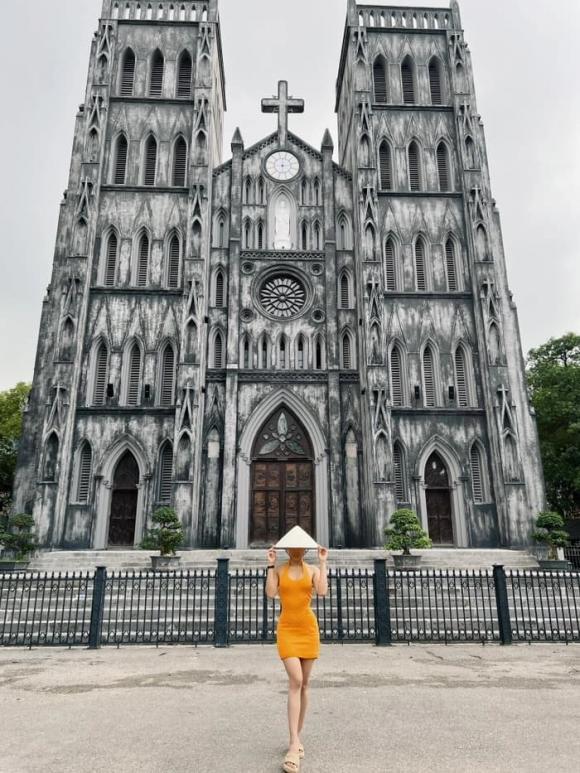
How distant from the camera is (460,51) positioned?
82.0ft

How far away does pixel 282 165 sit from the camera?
24469mm

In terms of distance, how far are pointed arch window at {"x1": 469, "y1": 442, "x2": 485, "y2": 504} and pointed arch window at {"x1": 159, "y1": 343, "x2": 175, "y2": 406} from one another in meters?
11.1

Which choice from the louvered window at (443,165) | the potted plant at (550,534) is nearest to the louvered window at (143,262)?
the louvered window at (443,165)

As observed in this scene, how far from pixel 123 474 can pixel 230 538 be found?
454 centimetres

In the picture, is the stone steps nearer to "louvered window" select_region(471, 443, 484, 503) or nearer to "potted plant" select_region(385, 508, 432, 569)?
"potted plant" select_region(385, 508, 432, 569)

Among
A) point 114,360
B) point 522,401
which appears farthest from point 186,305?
point 522,401

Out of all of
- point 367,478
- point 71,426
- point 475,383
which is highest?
point 475,383

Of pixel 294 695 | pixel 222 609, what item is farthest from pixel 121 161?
pixel 294 695

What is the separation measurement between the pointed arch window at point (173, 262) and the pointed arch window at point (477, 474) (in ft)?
42.2

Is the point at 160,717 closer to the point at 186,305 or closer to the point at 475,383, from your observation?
the point at 186,305

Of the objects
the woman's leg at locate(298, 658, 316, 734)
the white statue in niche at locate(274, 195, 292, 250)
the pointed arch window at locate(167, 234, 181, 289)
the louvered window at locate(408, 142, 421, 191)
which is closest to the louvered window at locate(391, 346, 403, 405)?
the white statue in niche at locate(274, 195, 292, 250)

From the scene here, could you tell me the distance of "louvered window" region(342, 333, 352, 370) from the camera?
21920mm

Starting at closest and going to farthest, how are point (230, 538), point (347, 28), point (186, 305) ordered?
point (230, 538)
point (186, 305)
point (347, 28)

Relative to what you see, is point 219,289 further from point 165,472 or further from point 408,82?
point 408,82
